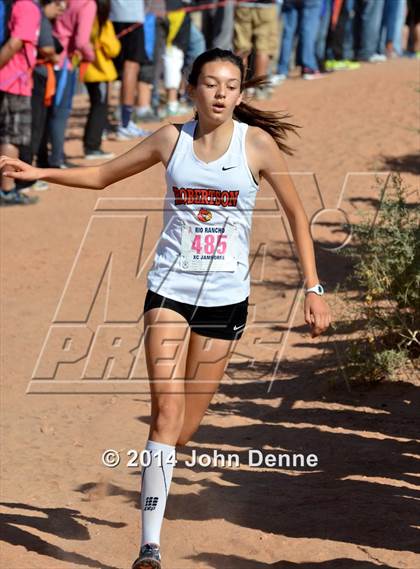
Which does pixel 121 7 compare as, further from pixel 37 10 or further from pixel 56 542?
pixel 56 542

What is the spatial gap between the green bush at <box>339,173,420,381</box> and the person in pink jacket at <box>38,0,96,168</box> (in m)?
4.93

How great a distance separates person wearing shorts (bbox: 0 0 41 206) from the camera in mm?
10328

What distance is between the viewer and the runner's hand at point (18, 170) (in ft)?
16.1

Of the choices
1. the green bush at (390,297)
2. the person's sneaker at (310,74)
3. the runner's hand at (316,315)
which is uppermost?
the runner's hand at (316,315)

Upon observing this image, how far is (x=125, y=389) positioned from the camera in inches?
305

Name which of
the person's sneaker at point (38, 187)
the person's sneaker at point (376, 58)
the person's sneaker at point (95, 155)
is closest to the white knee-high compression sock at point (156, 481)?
the person's sneaker at point (38, 187)

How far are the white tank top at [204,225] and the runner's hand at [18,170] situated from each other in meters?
0.58

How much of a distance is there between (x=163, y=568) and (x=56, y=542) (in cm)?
57

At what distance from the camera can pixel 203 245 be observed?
4.84m

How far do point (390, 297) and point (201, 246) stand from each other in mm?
2677

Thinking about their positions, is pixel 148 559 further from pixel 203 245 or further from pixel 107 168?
pixel 107 168

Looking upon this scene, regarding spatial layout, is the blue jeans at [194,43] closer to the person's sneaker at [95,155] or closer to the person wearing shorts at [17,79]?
the person's sneaker at [95,155]

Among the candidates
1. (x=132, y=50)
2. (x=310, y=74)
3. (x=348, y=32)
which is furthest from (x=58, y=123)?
(x=348, y=32)

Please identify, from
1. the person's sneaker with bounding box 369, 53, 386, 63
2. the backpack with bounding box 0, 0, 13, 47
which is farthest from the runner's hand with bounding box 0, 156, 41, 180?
the person's sneaker with bounding box 369, 53, 386, 63
